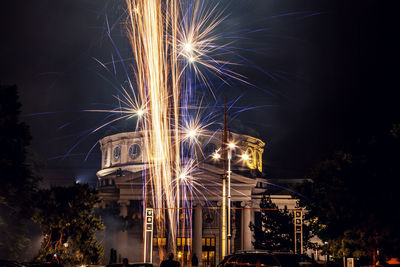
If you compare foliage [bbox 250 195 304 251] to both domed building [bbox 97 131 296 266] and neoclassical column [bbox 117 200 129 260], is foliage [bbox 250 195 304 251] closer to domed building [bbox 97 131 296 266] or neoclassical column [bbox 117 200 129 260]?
domed building [bbox 97 131 296 266]

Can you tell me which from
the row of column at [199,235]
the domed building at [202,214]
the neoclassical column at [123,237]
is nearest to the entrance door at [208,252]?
the domed building at [202,214]

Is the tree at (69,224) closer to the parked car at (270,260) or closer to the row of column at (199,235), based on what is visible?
the parked car at (270,260)

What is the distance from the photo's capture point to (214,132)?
87.1m

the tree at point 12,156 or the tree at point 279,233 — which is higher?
the tree at point 12,156

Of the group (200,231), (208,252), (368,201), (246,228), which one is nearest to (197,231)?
(200,231)

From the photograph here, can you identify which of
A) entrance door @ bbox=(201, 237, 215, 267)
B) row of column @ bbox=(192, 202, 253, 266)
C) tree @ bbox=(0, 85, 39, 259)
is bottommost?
entrance door @ bbox=(201, 237, 215, 267)

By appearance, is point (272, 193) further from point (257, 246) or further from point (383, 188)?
point (383, 188)

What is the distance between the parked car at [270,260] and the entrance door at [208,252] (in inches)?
1899

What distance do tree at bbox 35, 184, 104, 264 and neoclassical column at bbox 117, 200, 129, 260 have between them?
114 feet

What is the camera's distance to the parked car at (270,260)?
1628cm

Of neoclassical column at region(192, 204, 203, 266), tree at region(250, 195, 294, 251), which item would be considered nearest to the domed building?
neoclassical column at region(192, 204, 203, 266)

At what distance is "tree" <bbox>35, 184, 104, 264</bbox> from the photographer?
30422 millimetres

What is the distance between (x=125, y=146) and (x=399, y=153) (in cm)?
7030

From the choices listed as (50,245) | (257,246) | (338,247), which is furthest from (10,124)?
(257,246)
